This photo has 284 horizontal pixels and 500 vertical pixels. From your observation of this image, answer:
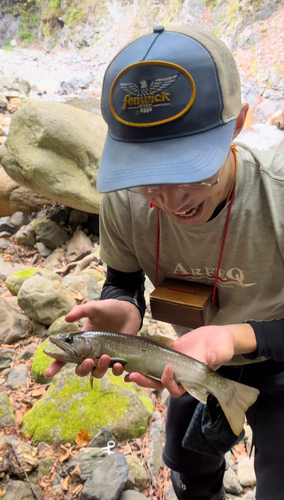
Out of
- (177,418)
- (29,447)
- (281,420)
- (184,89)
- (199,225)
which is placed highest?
(184,89)

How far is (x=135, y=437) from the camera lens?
2.38 m

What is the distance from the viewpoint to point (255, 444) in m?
1.49

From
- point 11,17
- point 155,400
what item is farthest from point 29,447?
point 11,17

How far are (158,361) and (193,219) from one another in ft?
2.02

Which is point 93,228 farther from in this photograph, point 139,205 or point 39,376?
point 139,205

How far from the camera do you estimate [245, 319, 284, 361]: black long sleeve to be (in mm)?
1338

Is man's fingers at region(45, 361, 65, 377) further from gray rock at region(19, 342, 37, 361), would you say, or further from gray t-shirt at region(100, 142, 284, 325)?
gray rock at region(19, 342, 37, 361)

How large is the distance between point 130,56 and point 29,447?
2.13 metres

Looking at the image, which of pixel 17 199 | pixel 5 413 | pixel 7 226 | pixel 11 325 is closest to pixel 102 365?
pixel 5 413

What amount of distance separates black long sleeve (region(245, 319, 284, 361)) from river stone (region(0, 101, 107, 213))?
344 centimetres

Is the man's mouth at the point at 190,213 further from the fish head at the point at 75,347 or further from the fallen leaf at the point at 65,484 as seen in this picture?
the fallen leaf at the point at 65,484

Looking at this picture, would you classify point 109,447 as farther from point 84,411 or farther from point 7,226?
point 7,226

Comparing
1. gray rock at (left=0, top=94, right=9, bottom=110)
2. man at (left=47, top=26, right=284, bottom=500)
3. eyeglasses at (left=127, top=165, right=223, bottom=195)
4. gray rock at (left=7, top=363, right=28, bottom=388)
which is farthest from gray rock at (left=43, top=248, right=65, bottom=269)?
gray rock at (left=0, top=94, right=9, bottom=110)

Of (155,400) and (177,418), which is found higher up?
(177,418)
